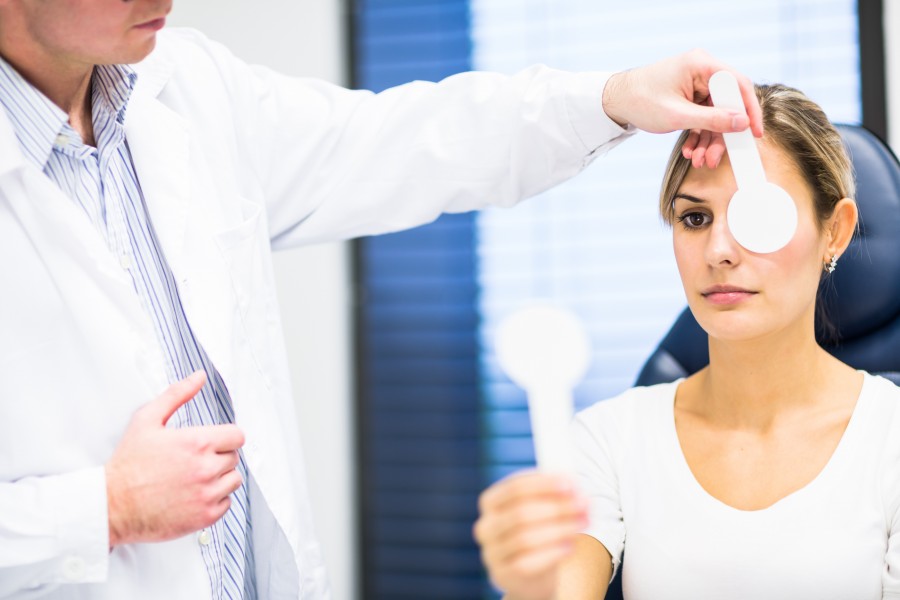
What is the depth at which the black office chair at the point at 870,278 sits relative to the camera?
1.38 metres

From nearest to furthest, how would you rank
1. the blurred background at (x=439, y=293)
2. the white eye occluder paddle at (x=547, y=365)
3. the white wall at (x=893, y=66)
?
the white eye occluder paddle at (x=547, y=365)
the white wall at (x=893, y=66)
the blurred background at (x=439, y=293)

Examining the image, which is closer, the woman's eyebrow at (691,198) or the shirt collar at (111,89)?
the shirt collar at (111,89)

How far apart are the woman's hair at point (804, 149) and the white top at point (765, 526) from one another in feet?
0.97

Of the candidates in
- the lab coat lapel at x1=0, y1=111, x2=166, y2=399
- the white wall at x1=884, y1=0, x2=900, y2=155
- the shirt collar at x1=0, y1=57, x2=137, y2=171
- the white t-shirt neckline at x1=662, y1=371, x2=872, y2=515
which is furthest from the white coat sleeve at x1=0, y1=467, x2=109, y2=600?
the white wall at x1=884, y1=0, x2=900, y2=155

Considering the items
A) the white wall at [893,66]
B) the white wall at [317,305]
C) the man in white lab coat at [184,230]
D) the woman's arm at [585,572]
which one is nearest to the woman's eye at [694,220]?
the man in white lab coat at [184,230]

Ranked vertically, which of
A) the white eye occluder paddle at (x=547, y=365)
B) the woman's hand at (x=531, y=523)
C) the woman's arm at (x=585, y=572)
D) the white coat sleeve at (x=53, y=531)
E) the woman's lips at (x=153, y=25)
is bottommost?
the woman's arm at (x=585, y=572)

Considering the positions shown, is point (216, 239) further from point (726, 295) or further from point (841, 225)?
point (841, 225)

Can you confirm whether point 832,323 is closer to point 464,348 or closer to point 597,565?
point 597,565

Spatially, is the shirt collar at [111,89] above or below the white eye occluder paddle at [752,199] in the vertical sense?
above

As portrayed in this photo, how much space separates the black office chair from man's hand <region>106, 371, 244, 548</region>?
69 cm

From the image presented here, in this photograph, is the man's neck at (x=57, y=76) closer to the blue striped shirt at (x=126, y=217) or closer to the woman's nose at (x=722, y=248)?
the blue striped shirt at (x=126, y=217)

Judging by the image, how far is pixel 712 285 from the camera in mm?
1225

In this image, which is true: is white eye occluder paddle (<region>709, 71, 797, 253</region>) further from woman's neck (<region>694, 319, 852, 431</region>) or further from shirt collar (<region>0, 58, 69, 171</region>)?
shirt collar (<region>0, 58, 69, 171</region>)

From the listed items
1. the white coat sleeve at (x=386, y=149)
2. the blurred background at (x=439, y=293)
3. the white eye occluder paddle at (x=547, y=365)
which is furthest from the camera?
the blurred background at (x=439, y=293)
